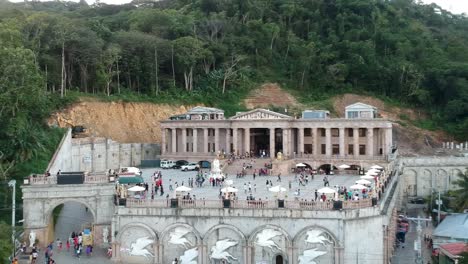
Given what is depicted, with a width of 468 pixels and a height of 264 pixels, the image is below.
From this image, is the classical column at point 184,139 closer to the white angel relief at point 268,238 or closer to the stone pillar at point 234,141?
the stone pillar at point 234,141

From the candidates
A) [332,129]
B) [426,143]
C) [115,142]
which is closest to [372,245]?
[332,129]

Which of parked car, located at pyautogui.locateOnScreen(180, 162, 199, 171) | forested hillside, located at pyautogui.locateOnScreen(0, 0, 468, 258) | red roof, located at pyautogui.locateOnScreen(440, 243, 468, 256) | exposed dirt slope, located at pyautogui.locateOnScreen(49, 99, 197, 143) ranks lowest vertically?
red roof, located at pyautogui.locateOnScreen(440, 243, 468, 256)

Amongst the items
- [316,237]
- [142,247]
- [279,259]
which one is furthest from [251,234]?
[142,247]

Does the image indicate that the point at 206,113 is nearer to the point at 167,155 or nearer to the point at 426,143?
the point at 167,155

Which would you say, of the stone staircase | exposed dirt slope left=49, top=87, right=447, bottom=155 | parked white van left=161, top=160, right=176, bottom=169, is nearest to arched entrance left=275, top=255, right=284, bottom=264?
the stone staircase

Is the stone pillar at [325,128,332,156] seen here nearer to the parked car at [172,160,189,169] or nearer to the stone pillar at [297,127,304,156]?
the stone pillar at [297,127,304,156]

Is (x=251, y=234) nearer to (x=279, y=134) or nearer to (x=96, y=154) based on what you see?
(x=96, y=154)
